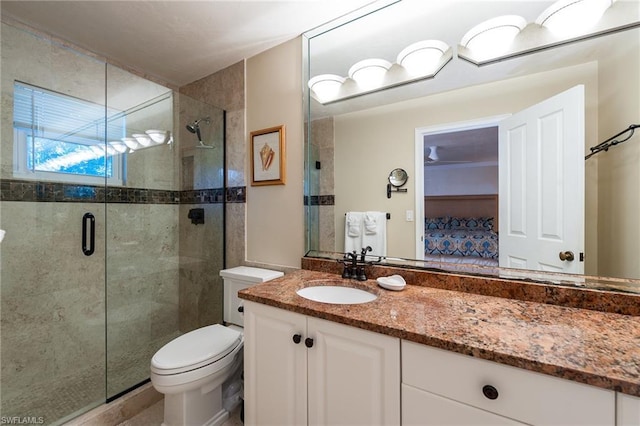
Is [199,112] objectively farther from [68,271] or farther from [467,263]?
[467,263]

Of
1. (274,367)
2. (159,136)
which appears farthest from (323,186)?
(159,136)

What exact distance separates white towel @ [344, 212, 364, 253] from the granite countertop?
392 mm

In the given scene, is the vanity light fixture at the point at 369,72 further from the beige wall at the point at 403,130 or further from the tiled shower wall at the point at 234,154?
the tiled shower wall at the point at 234,154

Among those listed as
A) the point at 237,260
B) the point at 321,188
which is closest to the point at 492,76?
the point at 321,188

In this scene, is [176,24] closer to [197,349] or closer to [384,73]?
[384,73]

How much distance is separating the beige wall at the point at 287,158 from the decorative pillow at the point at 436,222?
78cm

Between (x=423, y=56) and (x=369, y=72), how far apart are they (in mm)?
306

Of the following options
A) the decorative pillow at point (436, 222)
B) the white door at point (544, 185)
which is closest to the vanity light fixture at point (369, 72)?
the white door at point (544, 185)

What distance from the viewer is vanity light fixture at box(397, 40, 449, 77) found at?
4.46ft

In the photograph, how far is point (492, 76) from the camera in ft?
3.97

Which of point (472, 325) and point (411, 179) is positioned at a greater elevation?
point (411, 179)

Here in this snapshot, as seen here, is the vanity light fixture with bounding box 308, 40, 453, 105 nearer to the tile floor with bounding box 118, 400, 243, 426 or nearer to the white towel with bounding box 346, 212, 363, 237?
the white towel with bounding box 346, 212, 363, 237

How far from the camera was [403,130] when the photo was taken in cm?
141

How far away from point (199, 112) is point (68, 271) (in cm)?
144
